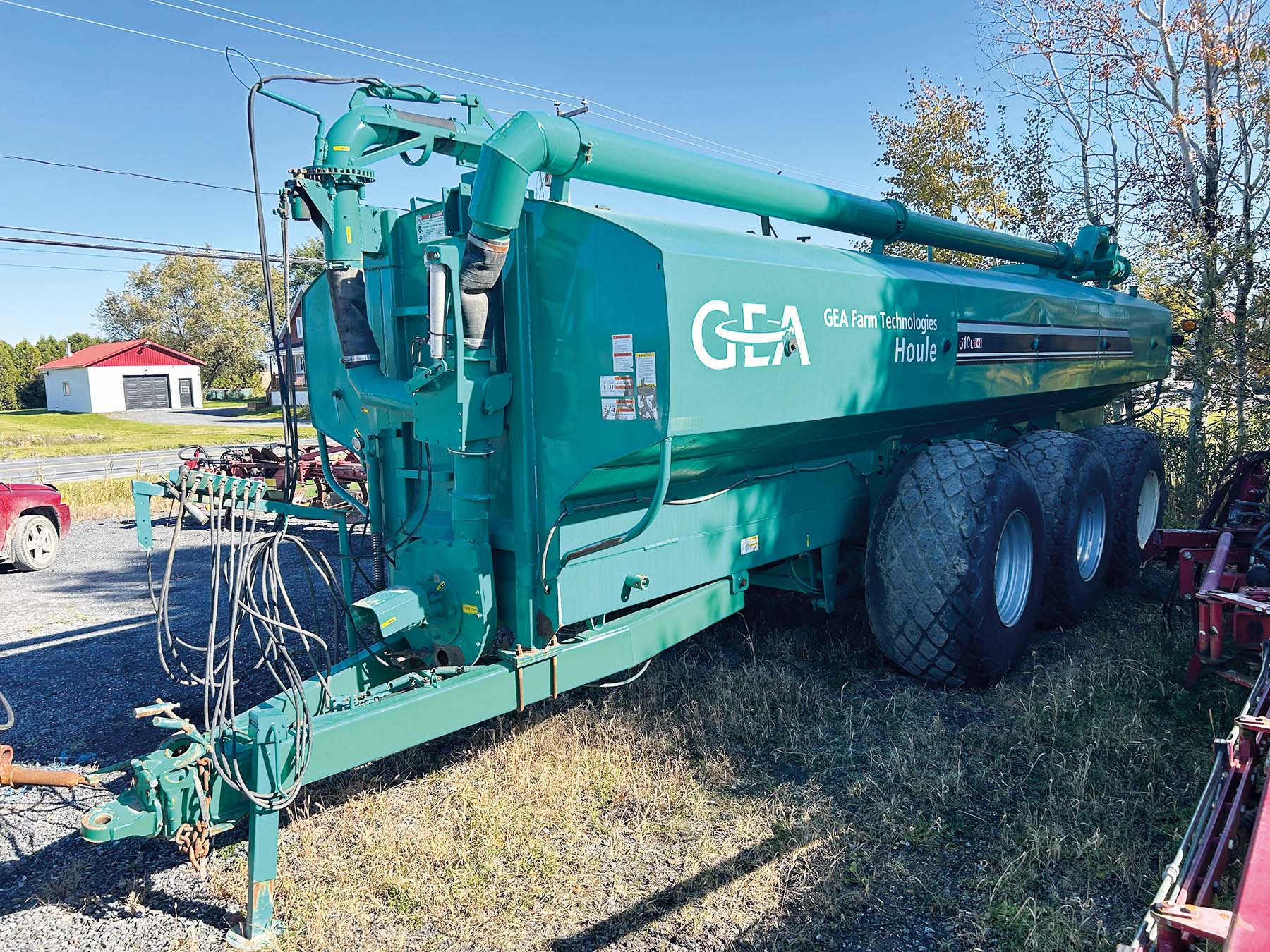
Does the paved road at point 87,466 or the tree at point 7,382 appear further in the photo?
the tree at point 7,382

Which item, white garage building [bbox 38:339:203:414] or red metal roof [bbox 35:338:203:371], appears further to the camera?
red metal roof [bbox 35:338:203:371]

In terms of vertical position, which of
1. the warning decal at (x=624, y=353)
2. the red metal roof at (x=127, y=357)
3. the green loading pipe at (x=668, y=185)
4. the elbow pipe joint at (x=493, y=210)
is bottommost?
the warning decal at (x=624, y=353)

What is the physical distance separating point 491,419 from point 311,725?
1294 mm

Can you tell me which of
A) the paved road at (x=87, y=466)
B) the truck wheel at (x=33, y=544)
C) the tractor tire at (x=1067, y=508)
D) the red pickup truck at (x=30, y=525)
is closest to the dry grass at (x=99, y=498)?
the paved road at (x=87, y=466)

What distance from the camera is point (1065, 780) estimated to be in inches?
143

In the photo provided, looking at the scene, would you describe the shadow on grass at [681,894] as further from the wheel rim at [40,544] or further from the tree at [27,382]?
the tree at [27,382]

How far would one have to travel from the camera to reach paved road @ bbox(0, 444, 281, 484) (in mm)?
18484

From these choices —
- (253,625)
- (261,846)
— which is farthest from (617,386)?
(261,846)

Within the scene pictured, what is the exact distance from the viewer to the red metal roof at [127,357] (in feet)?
158

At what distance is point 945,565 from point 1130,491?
129 inches

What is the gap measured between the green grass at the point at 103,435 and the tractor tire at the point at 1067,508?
79.1 feet

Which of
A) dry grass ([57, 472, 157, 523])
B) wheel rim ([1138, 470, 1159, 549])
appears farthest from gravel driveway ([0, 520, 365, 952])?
wheel rim ([1138, 470, 1159, 549])

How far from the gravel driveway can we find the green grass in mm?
19349

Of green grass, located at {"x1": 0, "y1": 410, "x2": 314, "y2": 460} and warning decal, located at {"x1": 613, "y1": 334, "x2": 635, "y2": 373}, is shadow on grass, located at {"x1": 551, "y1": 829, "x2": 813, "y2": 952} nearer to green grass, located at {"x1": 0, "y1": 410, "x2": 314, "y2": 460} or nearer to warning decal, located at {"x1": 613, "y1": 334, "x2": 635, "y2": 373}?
warning decal, located at {"x1": 613, "y1": 334, "x2": 635, "y2": 373}
